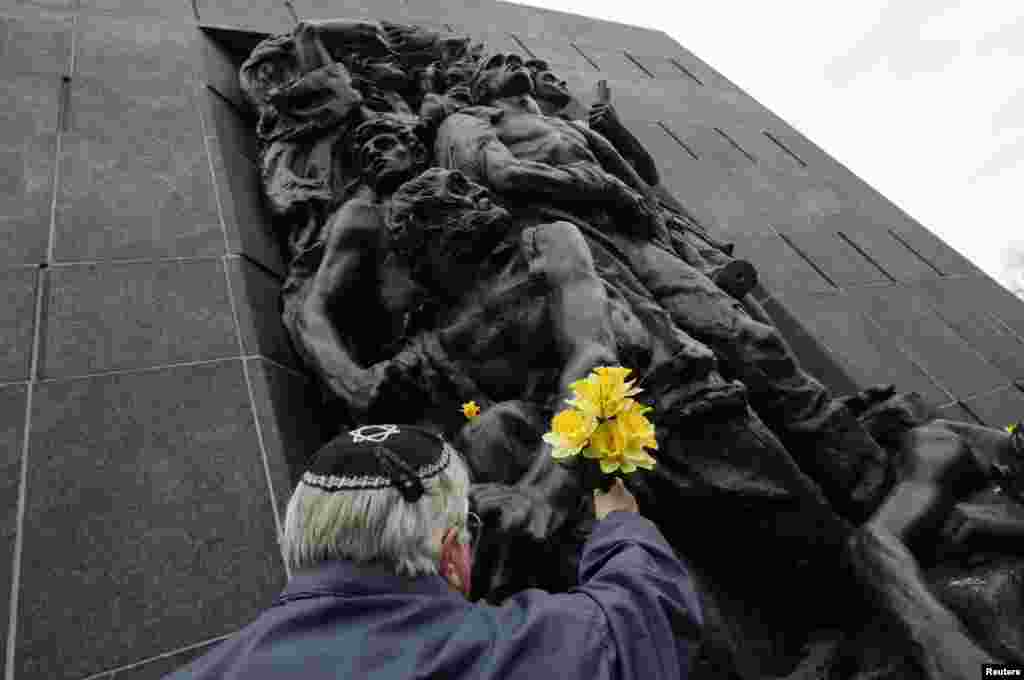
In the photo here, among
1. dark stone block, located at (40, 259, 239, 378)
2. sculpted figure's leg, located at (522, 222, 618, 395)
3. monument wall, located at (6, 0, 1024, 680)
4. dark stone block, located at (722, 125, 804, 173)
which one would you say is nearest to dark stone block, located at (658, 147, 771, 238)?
monument wall, located at (6, 0, 1024, 680)

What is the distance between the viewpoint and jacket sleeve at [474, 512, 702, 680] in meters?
1.06

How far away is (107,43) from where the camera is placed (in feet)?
15.6

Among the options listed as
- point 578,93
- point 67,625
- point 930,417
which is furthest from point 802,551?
point 578,93

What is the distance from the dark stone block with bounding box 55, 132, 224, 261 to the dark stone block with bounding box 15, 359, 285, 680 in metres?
0.90

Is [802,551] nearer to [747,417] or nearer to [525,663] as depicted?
[747,417]

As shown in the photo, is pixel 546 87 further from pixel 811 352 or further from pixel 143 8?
pixel 143 8

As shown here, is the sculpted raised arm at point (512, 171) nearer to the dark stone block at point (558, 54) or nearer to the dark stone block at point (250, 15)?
the dark stone block at point (250, 15)

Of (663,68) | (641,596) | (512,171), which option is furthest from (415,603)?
(663,68)

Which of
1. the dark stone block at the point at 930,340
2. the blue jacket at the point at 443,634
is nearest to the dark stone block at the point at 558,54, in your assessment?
the dark stone block at the point at 930,340

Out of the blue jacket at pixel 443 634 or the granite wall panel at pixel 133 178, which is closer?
the blue jacket at pixel 443 634

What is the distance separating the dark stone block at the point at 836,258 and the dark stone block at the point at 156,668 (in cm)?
531

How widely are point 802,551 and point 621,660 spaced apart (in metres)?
1.79

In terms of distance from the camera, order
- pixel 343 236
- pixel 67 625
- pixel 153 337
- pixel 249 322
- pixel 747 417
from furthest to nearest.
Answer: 1. pixel 343 236
2. pixel 249 322
3. pixel 153 337
4. pixel 747 417
5. pixel 67 625

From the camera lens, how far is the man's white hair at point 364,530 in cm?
116
